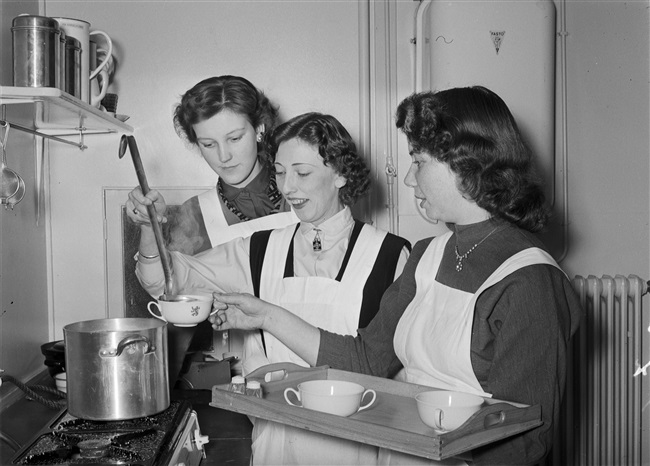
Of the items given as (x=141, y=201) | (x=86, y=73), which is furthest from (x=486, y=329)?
(x=86, y=73)

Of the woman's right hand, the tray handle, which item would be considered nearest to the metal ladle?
the woman's right hand

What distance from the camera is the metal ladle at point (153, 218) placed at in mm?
Result: 1464

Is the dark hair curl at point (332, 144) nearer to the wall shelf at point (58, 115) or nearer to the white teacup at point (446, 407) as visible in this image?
the wall shelf at point (58, 115)

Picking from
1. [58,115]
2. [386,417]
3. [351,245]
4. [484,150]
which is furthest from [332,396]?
[58,115]

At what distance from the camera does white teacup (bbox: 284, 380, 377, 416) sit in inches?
46.0

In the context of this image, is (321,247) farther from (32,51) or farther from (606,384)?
(606,384)

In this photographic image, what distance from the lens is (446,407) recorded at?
1.09m

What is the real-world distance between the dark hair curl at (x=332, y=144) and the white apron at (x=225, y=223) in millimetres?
239

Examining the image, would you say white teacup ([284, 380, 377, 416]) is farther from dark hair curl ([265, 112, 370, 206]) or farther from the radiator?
the radiator

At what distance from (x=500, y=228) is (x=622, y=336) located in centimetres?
111

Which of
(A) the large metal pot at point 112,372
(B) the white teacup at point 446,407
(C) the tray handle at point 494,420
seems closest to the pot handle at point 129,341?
(A) the large metal pot at point 112,372

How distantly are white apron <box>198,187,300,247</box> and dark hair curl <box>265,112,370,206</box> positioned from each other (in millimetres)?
239

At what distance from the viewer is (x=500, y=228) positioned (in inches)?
51.2

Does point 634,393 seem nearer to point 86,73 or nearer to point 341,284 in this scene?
point 341,284
